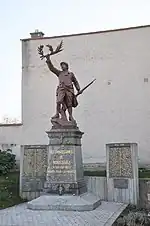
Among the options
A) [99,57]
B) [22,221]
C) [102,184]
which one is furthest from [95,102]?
[22,221]

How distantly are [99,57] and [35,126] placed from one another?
13.4 ft

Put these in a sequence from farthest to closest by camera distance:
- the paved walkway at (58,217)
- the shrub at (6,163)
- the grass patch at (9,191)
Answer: the shrub at (6,163) → the grass patch at (9,191) → the paved walkway at (58,217)

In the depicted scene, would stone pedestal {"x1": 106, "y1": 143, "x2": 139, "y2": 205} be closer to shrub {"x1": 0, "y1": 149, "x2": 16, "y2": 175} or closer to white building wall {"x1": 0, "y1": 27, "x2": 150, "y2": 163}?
shrub {"x1": 0, "y1": 149, "x2": 16, "y2": 175}

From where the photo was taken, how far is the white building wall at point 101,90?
16516mm

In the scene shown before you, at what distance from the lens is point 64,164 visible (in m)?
10.1

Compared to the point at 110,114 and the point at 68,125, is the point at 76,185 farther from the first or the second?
the point at 110,114

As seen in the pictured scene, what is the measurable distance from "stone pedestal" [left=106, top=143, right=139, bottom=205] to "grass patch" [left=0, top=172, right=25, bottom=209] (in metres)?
2.51

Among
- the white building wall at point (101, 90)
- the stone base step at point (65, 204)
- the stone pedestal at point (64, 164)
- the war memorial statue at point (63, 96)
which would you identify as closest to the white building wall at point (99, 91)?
the white building wall at point (101, 90)

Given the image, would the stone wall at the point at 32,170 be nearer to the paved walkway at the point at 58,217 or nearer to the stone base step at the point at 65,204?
the stone base step at the point at 65,204

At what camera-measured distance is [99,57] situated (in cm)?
1702

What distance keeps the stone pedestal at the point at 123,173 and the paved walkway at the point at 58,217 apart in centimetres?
139

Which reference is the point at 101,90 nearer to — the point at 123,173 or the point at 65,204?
the point at 123,173

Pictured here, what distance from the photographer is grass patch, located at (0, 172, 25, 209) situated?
10034 millimetres

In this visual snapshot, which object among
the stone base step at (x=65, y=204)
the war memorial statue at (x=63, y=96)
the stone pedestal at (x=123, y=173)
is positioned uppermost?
the war memorial statue at (x=63, y=96)
